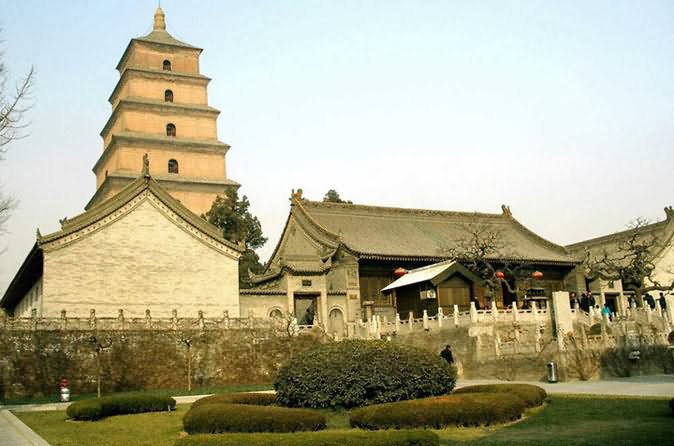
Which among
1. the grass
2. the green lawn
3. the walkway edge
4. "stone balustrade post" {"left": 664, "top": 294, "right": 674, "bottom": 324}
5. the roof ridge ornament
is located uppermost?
the roof ridge ornament

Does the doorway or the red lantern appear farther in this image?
the red lantern

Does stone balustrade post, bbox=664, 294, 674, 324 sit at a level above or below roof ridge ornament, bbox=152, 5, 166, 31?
below

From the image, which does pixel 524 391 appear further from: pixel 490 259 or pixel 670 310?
pixel 490 259

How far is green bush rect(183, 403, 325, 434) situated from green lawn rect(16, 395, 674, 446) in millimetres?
590

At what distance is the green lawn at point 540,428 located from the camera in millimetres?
11172

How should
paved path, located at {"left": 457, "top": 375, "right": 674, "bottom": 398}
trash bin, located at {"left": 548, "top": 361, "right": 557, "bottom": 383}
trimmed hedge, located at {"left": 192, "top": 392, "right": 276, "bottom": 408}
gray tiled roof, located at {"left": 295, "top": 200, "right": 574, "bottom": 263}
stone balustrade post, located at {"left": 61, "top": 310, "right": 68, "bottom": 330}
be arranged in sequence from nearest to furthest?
trimmed hedge, located at {"left": 192, "top": 392, "right": 276, "bottom": 408} → paved path, located at {"left": 457, "top": 375, "right": 674, "bottom": 398} → trash bin, located at {"left": 548, "top": 361, "right": 557, "bottom": 383} → stone balustrade post, located at {"left": 61, "top": 310, "right": 68, "bottom": 330} → gray tiled roof, located at {"left": 295, "top": 200, "right": 574, "bottom": 263}

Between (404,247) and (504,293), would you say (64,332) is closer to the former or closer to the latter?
(404,247)

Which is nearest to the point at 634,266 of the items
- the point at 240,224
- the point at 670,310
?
the point at 670,310

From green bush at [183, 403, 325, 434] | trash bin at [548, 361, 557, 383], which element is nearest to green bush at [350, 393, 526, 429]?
green bush at [183, 403, 325, 434]

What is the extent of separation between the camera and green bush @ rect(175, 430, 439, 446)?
10430mm

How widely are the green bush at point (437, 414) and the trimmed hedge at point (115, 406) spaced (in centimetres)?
676

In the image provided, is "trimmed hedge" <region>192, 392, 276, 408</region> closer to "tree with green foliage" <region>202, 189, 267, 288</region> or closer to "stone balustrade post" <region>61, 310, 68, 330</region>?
"stone balustrade post" <region>61, 310, 68, 330</region>

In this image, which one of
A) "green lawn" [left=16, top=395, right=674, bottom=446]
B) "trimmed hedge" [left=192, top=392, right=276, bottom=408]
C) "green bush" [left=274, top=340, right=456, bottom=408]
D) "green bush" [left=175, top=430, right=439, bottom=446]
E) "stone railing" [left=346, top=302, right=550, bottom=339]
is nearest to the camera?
"green bush" [left=175, top=430, right=439, bottom=446]

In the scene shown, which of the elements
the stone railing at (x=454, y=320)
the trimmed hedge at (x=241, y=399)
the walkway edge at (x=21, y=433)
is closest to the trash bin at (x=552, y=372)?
the stone railing at (x=454, y=320)
